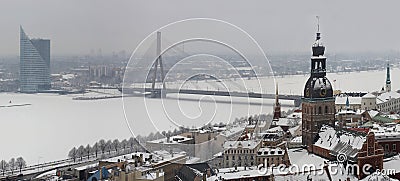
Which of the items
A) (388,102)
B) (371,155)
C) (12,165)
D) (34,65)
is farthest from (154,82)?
(34,65)

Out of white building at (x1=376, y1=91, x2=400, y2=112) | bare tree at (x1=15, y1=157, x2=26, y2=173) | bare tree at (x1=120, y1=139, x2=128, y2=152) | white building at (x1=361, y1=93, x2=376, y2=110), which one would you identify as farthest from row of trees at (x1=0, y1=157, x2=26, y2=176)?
white building at (x1=376, y1=91, x2=400, y2=112)

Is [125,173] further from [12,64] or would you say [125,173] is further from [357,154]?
[12,64]

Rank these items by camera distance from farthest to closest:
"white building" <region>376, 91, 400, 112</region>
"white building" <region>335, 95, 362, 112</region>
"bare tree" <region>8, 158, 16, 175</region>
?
"white building" <region>376, 91, 400, 112</region> < "white building" <region>335, 95, 362, 112</region> < "bare tree" <region>8, 158, 16, 175</region>

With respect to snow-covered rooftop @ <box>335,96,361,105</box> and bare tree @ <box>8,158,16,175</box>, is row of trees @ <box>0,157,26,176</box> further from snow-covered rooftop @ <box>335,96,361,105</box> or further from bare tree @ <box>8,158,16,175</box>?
snow-covered rooftop @ <box>335,96,361,105</box>

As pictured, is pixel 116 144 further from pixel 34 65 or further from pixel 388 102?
pixel 34 65

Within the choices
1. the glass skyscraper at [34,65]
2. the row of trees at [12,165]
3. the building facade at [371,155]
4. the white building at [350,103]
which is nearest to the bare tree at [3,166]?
the row of trees at [12,165]

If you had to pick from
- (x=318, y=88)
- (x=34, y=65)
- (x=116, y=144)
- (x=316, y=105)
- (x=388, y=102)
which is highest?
(x=34, y=65)
